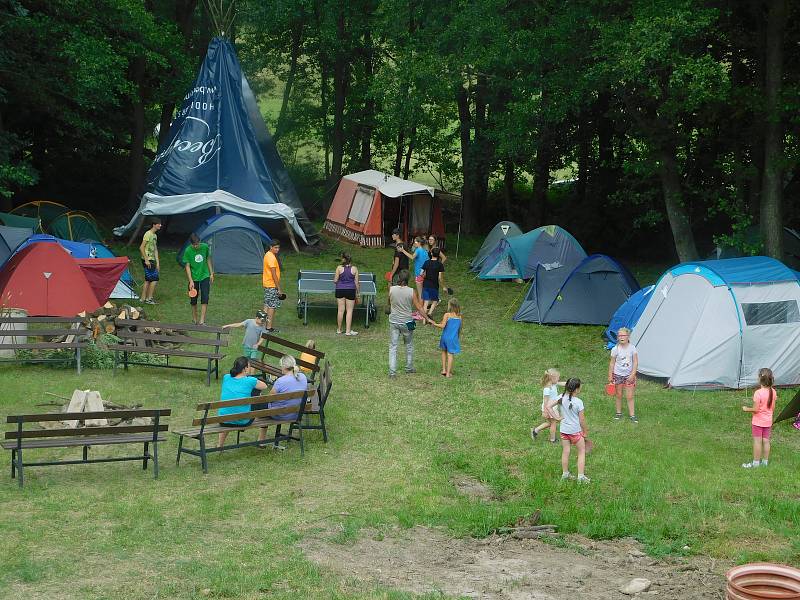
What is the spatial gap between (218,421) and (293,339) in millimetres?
6882

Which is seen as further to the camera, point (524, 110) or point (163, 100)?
point (163, 100)

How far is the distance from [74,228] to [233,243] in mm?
4058

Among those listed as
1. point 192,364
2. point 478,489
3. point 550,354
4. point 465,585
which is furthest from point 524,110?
point 465,585

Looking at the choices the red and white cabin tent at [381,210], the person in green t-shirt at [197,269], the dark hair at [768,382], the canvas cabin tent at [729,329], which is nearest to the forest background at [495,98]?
the red and white cabin tent at [381,210]

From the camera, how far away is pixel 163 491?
10.1m

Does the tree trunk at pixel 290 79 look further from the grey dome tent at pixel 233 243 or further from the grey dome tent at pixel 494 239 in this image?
the grey dome tent at pixel 494 239

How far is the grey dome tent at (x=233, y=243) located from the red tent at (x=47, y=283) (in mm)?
5997

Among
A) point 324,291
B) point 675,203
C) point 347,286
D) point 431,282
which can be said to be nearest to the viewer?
point 347,286

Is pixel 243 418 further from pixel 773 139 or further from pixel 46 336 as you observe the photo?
pixel 773 139

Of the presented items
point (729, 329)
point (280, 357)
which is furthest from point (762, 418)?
point (280, 357)

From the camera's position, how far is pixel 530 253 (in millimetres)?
24344

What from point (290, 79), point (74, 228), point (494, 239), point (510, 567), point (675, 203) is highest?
point (290, 79)

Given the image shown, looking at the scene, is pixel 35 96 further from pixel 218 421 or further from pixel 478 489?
pixel 478 489

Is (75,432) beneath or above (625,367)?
beneath
